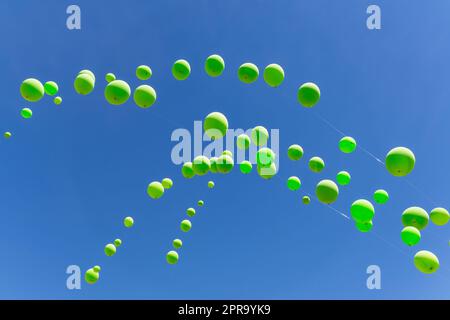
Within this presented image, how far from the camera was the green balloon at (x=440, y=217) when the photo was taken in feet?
28.3

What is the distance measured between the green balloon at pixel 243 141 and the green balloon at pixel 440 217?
4.40m

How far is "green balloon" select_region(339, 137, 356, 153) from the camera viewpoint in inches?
353

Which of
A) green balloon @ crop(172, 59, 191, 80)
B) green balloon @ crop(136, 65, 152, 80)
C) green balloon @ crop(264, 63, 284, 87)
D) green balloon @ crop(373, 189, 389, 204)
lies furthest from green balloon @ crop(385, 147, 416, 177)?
green balloon @ crop(136, 65, 152, 80)

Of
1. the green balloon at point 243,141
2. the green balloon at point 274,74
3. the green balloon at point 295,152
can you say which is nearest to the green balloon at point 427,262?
the green balloon at point 295,152

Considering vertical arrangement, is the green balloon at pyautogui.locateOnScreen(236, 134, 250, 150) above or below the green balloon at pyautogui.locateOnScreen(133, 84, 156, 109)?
below

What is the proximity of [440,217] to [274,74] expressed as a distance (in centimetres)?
483

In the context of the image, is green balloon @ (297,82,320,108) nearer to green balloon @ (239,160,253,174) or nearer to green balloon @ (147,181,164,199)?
green balloon @ (239,160,253,174)

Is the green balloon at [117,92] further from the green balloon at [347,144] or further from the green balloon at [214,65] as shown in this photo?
the green balloon at [347,144]

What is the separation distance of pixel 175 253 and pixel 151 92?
429cm

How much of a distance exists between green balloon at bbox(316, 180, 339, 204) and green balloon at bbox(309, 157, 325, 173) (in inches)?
28.8
